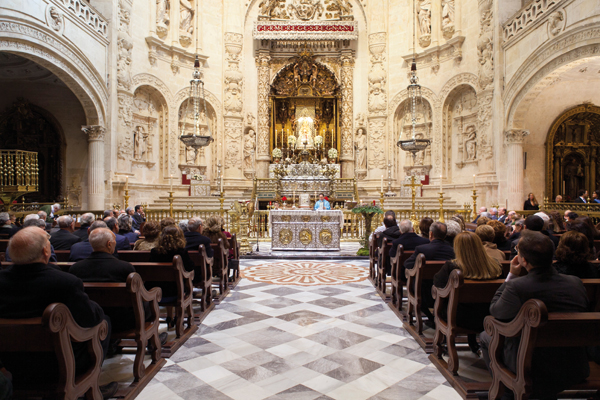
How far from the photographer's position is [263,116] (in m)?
19.4

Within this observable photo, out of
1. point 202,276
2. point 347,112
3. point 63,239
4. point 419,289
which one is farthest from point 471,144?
point 63,239

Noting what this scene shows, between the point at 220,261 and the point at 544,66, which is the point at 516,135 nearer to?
the point at 544,66

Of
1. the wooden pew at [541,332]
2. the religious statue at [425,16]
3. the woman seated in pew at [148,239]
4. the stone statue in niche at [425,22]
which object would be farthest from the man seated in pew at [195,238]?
the religious statue at [425,16]

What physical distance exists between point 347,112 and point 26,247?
59.2 ft

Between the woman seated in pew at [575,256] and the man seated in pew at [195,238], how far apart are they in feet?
13.5

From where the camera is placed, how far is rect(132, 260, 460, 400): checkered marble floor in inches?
130

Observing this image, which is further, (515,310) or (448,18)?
(448,18)

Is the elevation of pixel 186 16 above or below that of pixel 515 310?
above

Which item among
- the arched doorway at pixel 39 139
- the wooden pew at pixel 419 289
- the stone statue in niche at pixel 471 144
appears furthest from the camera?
the stone statue in niche at pixel 471 144

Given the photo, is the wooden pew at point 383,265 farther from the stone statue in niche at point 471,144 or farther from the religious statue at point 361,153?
the religious statue at point 361,153

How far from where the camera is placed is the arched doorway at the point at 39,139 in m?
14.4

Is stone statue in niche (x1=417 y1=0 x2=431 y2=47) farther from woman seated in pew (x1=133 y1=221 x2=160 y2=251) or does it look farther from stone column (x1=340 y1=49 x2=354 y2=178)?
woman seated in pew (x1=133 y1=221 x2=160 y2=251)

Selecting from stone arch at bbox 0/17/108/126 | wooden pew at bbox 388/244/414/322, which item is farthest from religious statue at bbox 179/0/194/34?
wooden pew at bbox 388/244/414/322

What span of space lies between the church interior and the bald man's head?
0.01m
